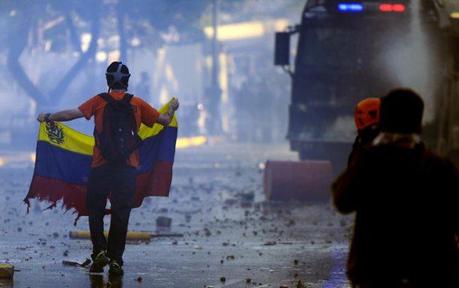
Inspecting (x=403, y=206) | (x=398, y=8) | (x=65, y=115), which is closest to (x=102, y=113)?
(x=65, y=115)

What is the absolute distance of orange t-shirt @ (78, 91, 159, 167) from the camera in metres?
10.5

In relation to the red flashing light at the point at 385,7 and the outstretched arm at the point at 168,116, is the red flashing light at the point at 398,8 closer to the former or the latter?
the red flashing light at the point at 385,7

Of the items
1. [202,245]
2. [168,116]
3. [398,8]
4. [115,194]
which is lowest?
[202,245]

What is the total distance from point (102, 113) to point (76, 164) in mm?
1674

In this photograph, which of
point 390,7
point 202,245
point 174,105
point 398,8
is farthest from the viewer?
point 390,7

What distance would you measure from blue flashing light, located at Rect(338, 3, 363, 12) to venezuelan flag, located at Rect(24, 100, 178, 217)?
39.5 feet

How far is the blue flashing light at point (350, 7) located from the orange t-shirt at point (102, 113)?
1326 centimetres

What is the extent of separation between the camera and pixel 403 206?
589 cm

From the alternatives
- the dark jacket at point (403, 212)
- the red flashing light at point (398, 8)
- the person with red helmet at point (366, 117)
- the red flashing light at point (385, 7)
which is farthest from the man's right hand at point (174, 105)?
the red flashing light at point (385, 7)

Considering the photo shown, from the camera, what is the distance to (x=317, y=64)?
24.4 metres

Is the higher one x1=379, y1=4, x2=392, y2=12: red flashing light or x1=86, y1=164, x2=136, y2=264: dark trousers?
x1=379, y1=4, x2=392, y2=12: red flashing light

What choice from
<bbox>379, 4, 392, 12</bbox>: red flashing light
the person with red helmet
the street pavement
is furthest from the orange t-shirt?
<bbox>379, 4, 392, 12</bbox>: red flashing light

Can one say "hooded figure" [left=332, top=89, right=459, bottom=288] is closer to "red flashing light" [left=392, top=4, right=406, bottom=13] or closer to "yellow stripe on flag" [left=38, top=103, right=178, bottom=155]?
"yellow stripe on flag" [left=38, top=103, right=178, bottom=155]

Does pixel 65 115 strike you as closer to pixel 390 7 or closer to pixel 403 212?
pixel 403 212
